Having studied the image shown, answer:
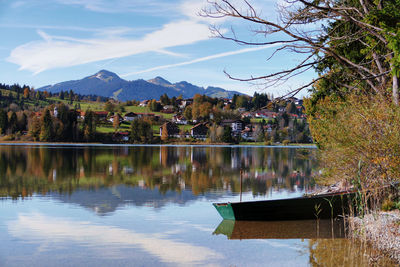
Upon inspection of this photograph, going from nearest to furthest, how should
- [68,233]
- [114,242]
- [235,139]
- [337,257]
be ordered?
[337,257], [114,242], [68,233], [235,139]

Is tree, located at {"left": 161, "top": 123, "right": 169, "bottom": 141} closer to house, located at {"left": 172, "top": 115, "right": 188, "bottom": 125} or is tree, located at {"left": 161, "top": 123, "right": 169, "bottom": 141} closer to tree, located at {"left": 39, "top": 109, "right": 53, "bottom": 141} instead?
house, located at {"left": 172, "top": 115, "right": 188, "bottom": 125}

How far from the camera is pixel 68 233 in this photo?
15.4m

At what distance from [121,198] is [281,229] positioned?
1039 cm

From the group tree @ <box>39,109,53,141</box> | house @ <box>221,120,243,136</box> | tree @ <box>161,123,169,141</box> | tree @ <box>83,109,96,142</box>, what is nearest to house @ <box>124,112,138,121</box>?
tree @ <box>161,123,169,141</box>

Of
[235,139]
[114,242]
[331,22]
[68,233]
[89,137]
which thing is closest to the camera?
[114,242]

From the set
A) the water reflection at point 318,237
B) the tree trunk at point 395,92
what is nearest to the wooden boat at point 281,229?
the water reflection at point 318,237

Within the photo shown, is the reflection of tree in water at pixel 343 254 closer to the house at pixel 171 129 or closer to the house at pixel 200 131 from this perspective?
the house at pixel 171 129

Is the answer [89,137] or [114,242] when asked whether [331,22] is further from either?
[89,137]

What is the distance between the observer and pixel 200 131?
168 m

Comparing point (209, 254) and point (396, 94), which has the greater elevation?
point (396, 94)

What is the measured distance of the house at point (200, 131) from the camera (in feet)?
540

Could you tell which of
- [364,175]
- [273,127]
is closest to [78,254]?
[364,175]

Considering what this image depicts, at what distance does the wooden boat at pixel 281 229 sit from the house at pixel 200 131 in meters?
146

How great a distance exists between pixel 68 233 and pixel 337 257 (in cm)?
884
